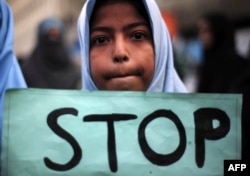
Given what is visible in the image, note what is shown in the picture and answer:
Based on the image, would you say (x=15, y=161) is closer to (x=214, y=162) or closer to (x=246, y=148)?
(x=214, y=162)

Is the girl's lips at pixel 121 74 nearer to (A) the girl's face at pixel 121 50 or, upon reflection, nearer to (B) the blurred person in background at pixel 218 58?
(A) the girl's face at pixel 121 50

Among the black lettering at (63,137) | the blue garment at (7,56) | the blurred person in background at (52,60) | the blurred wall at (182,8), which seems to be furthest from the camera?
the blurred wall at (182,8)

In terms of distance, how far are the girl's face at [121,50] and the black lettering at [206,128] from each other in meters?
0.20

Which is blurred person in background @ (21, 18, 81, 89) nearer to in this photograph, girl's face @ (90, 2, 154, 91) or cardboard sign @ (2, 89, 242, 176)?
girl's face @ (90, 2, 154, 91)

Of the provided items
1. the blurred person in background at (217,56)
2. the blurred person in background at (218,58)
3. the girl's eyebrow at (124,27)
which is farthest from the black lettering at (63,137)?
the blurred person in background at (217,56)

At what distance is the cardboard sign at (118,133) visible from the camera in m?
1.46

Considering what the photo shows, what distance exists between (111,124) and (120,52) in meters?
Answer: 0.21

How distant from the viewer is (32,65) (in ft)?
16.2

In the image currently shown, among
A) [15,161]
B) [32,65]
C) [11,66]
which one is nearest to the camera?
[15,161]

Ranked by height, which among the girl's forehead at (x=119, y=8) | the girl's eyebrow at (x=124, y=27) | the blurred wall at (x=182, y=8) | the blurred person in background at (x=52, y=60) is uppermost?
the blurred wall at (x=182, y=8)

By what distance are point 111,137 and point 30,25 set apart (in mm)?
27198

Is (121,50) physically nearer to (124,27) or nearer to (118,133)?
(124,27)

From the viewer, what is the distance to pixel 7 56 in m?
1.84

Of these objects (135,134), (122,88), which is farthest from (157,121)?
(122,88)
